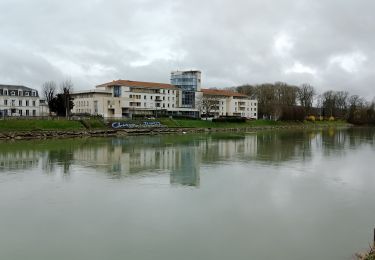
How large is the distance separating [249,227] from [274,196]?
430 cm

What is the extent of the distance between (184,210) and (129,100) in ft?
191

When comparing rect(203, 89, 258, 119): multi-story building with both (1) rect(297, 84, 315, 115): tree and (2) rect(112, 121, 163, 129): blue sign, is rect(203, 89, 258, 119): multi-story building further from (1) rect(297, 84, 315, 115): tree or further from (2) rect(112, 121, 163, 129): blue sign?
(2) rect(112, 121, 163, 129): blue sign

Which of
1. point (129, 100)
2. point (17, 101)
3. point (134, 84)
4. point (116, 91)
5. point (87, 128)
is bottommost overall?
point (87, 128)

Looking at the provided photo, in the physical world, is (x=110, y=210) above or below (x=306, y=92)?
below

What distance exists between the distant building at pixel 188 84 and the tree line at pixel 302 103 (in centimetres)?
1937

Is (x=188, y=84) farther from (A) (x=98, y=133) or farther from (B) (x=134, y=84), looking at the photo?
(A) (x=98, y=133)

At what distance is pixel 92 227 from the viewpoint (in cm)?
1116

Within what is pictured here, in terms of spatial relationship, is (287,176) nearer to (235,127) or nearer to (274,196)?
(274,196)

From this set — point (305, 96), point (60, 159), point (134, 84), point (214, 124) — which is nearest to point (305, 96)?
point (305, 96)

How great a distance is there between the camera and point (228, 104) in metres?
87.7

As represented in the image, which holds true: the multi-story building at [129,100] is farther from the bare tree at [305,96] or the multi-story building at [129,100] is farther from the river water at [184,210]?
the river water at [184,210]

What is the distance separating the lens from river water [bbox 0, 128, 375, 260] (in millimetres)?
9633

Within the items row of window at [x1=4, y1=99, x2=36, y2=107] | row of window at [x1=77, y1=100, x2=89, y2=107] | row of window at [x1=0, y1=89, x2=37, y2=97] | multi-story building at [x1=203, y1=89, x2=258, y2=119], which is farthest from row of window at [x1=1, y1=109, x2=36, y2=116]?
multi-story building at [x1=203, y1=89, x2=258, y2=119]

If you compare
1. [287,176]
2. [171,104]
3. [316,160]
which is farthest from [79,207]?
[171,104]
